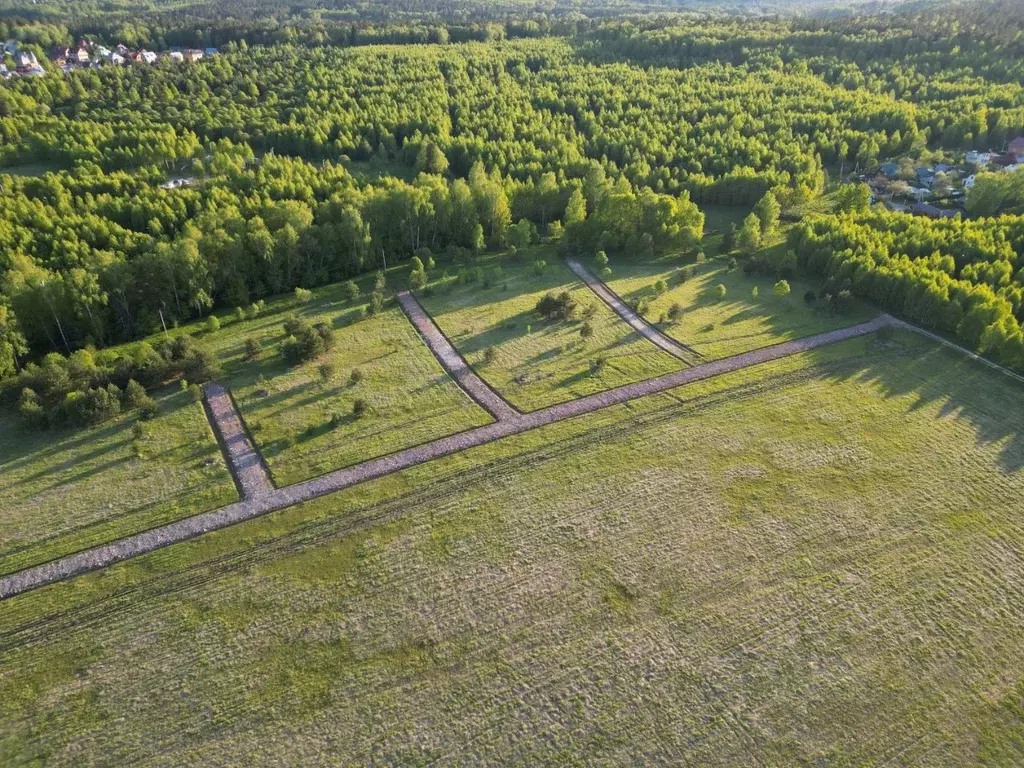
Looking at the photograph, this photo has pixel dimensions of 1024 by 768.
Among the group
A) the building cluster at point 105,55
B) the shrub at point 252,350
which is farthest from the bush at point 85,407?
the building cluster at point 105,55

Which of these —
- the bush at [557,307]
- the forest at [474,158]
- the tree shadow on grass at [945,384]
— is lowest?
the tree shadow on grass at [945,384]

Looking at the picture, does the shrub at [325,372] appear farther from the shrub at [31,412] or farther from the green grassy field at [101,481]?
the shrub at [31,412]

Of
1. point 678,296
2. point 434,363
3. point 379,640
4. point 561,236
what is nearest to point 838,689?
point 379,640

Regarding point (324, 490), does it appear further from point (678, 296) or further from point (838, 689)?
point (678, 296)

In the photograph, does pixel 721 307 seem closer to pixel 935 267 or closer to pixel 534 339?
pixel 534 339

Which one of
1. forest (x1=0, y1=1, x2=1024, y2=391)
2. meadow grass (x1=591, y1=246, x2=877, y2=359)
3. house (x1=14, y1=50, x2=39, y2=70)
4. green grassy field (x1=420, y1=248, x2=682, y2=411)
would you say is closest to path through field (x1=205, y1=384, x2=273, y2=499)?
forest (x1=0, y1=1, x2=1024, y2=391)
